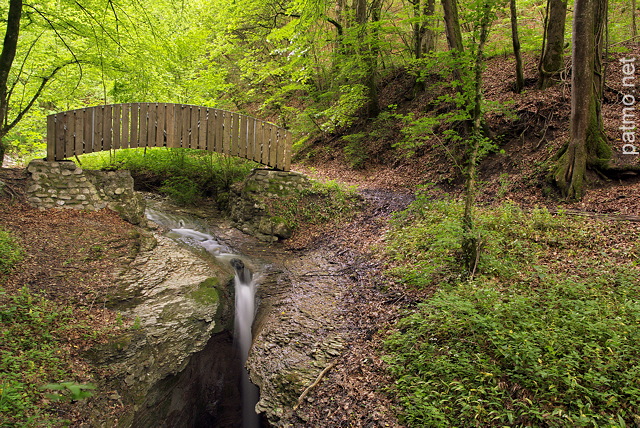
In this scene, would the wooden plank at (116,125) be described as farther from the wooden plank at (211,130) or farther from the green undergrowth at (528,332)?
the green undergrowth at (528,332)

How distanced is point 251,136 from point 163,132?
7.60 ft

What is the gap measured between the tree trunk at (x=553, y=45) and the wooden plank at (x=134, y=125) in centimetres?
1074

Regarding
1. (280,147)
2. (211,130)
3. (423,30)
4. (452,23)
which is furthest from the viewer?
(423,30)

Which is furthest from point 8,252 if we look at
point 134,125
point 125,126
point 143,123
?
point 143,123

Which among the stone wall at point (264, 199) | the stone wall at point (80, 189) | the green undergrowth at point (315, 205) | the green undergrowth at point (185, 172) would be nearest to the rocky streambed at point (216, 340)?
the stone wall at point (80, 189)

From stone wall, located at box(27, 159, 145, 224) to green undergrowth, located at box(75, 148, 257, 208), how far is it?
2.61 meters

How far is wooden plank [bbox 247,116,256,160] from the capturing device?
9781mm

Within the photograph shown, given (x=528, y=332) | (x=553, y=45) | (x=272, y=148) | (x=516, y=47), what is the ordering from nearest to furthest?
1. (x=528, y=332)
2. (x=553, y=45)
3. (x=516, y=47)
4. (x=272, y=148)

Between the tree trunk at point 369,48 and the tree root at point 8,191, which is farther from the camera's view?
the tree trunk at point 369,48

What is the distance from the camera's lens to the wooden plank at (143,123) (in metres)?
8.80

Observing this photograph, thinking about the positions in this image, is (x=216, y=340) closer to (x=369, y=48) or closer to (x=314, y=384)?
(x=314, y=384)

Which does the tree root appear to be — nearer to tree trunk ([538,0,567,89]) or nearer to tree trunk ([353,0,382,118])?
tree trunk ([353,0,382,118])


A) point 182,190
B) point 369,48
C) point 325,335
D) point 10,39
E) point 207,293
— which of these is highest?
point 369,48

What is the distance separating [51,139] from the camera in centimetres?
783
